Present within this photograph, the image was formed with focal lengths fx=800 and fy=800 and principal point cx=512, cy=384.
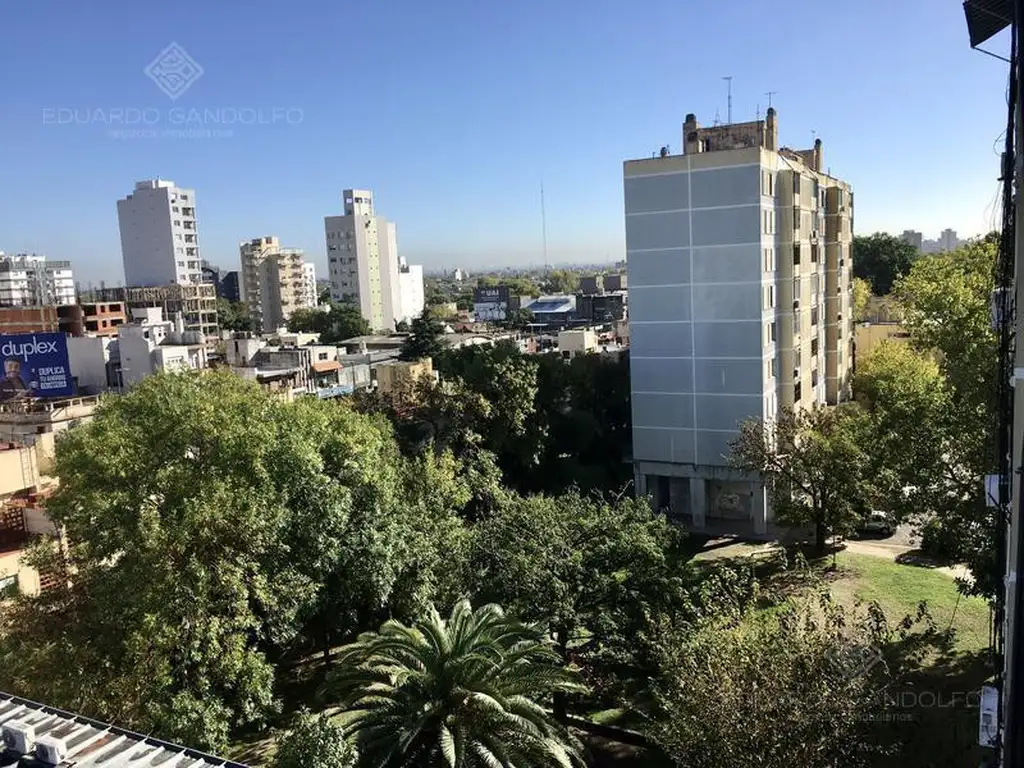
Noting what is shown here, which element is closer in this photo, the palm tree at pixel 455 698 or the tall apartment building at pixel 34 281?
the palm tree at pixel 455 698

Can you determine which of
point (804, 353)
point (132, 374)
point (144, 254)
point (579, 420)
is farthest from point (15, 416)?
point (144, 254)

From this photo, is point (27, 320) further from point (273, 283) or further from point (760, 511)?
point (273, 283)

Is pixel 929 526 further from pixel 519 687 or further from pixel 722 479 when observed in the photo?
pixel 722 479

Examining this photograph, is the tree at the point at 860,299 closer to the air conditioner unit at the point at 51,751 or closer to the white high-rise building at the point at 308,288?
the air conditioner unit at the point at 51,751

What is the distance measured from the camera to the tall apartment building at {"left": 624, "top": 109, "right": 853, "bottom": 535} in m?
29.7

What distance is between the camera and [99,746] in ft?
28.0

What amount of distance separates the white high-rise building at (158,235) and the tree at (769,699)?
8930cm

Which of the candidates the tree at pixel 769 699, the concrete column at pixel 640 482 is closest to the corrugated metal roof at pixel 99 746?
the tree at pixel 769 699

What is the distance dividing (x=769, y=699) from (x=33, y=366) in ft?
105

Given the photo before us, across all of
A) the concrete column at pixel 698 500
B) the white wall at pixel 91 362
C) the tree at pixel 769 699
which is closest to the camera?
the tree at pixel 769 699

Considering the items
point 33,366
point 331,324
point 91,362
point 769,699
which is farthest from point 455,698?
point 331,324

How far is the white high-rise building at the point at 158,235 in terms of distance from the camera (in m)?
90.9

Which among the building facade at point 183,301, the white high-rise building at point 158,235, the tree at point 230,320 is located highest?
the white high-rise building at point 158,235

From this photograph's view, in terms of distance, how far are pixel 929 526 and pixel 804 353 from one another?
1761 centimetres
